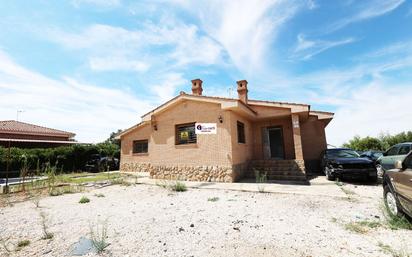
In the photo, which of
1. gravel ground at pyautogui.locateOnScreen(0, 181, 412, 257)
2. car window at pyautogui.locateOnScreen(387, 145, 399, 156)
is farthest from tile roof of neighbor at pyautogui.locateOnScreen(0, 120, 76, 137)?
car window at pyautogui.locateOnScreen(387, 145, 399, 156)

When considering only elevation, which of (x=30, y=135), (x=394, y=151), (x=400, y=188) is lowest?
(x=400, y=188)

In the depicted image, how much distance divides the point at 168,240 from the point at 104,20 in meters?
8.35

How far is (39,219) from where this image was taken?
5.02 m

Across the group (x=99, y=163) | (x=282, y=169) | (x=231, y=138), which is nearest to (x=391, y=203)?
(x=231, y=138)

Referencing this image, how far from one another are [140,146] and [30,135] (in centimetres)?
1525

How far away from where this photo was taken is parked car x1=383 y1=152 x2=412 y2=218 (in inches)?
148

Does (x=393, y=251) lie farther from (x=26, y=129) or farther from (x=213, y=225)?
(x=26, y=129)

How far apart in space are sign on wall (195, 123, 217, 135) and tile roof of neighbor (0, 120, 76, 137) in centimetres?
2314

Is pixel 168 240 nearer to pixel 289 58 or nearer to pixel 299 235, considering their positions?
pixel 299 235

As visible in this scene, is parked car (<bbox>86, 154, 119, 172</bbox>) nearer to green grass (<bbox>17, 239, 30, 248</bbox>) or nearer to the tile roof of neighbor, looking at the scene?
the tile roof of neighbor

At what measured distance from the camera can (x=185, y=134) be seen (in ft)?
38.7

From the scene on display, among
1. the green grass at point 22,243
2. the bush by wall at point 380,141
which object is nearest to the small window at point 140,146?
the green grass at point 22,243

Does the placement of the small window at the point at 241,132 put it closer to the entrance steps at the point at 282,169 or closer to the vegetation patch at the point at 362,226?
the entrance steps at the point at 282,169

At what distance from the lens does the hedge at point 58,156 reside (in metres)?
15.0
